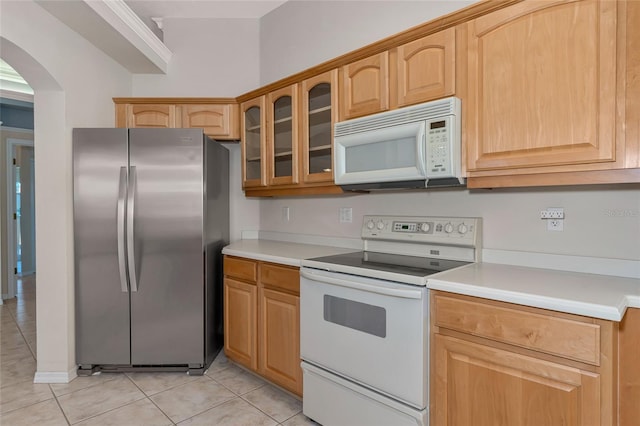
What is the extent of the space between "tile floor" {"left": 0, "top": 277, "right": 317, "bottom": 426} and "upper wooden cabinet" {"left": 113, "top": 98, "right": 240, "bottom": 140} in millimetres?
1917

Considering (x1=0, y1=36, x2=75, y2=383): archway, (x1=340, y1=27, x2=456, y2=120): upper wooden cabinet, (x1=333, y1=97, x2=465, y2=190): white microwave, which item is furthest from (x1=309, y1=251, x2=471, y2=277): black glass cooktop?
(x1=0, y1=36, x2=75, y2=383): archway

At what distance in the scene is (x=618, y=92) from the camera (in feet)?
4.43

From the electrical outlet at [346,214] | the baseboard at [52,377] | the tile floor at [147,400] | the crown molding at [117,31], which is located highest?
the crown molding at [117,31]

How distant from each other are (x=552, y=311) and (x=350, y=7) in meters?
2.40

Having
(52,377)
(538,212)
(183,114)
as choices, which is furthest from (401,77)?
(52,377)

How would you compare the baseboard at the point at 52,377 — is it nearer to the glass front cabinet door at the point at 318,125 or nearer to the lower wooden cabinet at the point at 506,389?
the glass front cabinet door at the point at 318,125

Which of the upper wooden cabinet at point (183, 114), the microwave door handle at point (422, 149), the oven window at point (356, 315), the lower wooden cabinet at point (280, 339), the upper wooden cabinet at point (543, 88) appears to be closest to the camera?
the upper wooden cabinet at point (543, 88)

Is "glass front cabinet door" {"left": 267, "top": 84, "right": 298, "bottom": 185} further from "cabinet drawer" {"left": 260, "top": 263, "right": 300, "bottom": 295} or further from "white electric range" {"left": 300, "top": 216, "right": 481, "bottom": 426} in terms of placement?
"white electric range" {"left": 300, "top": 216, "right": 481, "bottom": 426}

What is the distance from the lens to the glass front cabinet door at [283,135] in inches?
102

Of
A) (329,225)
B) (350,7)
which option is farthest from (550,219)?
(350,7)

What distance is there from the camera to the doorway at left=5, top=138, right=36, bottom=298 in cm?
482

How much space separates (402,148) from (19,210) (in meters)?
6.13

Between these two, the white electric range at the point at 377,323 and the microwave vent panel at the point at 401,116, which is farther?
the microwave vent panel at the point at 401,116

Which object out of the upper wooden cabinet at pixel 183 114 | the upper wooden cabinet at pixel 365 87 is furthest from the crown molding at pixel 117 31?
the upper wooden cabinet at pixel 365 87
